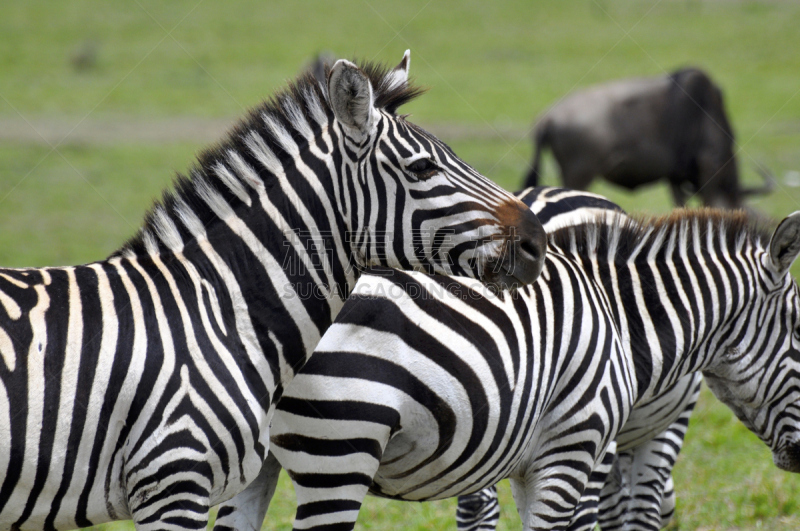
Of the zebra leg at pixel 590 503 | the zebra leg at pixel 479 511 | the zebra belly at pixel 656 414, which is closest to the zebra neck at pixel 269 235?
the zebra leg at pixel 590 503

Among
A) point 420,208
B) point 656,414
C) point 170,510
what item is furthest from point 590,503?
point 170,510

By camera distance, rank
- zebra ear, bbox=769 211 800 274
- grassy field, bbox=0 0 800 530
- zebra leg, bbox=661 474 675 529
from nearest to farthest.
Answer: zebra ear, bbox=769 211 800 274
zebra leg, bbox=661 474 675 529
grassy field, bbox=0 0 800 530

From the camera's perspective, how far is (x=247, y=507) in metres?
3.65

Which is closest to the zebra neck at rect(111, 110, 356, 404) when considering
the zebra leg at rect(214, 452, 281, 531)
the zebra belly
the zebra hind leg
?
the zebra hind leg

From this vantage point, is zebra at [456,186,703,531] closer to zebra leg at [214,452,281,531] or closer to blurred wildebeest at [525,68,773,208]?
zebra leg at [214,452,281,531]

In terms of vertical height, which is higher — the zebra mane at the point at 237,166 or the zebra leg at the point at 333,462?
the zebra mane at the point at 237,166

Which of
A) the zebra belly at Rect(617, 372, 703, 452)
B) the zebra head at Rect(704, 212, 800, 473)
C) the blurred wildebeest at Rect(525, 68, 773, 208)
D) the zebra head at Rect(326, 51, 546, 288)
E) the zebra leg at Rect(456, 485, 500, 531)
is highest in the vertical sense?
the blurred wildebeest at Rect(525, 68, 773, 208)

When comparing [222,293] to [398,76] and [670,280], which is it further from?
[670,280]

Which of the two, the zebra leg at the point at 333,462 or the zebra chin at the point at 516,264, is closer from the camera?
the zebra chin at the point at 516,264

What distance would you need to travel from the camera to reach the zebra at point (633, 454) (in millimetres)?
4301

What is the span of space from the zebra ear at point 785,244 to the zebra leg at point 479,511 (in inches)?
82.2

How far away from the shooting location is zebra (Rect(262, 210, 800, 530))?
3180 mm

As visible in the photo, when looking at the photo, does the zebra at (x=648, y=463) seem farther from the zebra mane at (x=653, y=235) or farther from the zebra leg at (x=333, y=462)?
the zebra leg at (x=333, y=462)

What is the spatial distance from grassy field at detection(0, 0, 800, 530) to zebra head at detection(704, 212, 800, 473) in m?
1.40
